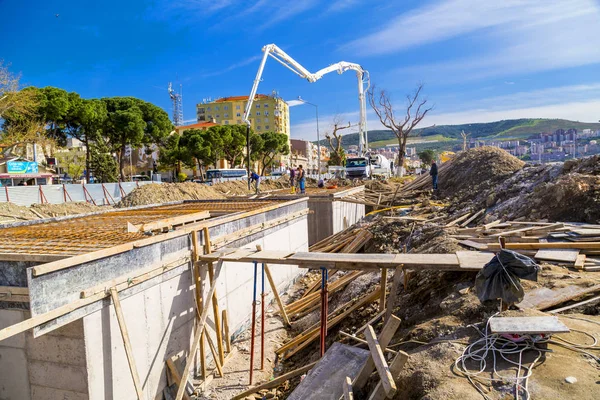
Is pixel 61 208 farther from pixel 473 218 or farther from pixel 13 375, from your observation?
pixel 473 218

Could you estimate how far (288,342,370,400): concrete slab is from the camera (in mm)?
4945

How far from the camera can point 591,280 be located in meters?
5.94

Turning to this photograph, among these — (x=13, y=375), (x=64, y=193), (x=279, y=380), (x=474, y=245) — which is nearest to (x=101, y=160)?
(x=64, y=193)

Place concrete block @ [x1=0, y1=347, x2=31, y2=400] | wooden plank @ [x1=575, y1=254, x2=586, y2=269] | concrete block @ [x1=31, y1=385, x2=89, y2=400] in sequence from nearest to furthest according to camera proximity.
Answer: concrete block @ [x1=31, y1=385, x2=89, y2=400]
concrete block @ [x1=0, y1=347, x2=31, y2=400]
wooden plank @ [x1=575, y1=254, x2=586, y2=269]

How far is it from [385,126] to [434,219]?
1019 inches

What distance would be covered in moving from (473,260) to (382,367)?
3.12 metres

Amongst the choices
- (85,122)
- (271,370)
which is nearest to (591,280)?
(271,370)

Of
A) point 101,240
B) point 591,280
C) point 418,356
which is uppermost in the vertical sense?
point 101,240

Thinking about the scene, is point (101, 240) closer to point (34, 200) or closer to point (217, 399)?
point (217, 399)

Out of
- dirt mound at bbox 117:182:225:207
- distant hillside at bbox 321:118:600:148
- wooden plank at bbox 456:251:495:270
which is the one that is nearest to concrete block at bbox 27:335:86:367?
wooden plank at bbox 456:251:495:270

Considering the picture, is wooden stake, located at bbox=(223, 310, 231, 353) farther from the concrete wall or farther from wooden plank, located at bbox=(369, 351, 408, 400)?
wooden plank, located at bbox=(369, 351, 408, 400)

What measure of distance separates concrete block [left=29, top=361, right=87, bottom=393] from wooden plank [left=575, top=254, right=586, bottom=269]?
772 cm

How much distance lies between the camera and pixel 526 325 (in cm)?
448

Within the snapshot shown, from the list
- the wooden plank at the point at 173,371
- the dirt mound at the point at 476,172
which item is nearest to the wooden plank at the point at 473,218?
the dirt mound at the point at 476,172
